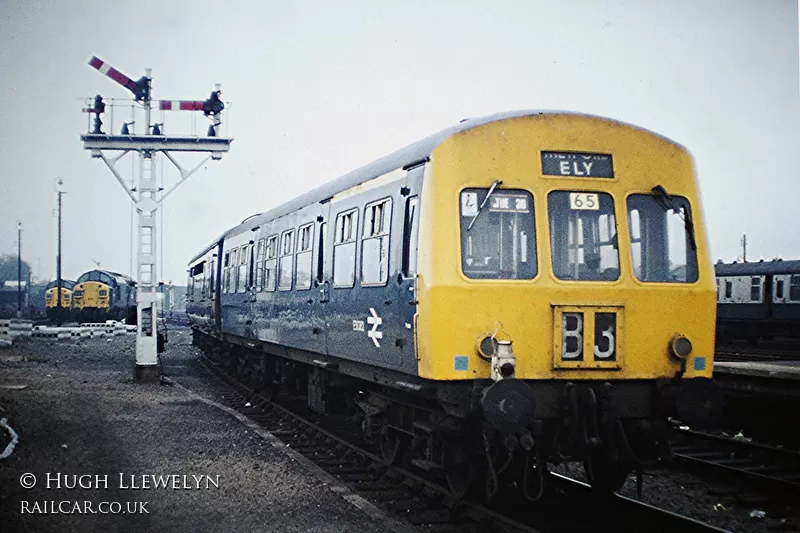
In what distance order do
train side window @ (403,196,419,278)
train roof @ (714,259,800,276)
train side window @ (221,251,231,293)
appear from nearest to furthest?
1. train side window @ (403,196,419,278)
2. train side window @ (221,251,231,293)
3. train roof @ (714,259,800,276)

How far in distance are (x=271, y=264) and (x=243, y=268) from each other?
2872 mm

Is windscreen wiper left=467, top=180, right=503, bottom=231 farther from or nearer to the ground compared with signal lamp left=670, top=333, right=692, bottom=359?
farther from the ground

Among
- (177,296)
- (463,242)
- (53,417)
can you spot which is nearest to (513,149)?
(463,242)

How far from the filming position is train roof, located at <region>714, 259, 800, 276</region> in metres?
29.9

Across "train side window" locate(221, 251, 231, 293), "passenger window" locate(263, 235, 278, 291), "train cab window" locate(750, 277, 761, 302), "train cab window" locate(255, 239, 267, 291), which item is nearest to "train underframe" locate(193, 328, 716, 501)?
"passenger window" locate(263, 235, 278, 291)

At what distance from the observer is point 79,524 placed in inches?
270

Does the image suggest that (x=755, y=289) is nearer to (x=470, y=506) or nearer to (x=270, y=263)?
(x=270, y=263)

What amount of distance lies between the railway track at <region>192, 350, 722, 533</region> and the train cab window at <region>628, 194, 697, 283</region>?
6.45ft

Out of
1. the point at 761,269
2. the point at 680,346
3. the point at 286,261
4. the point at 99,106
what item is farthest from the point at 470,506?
the point at 761,269

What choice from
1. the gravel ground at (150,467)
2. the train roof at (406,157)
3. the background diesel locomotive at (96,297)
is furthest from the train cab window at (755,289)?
the background diesel locomotive at (96,297)

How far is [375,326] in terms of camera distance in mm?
8375

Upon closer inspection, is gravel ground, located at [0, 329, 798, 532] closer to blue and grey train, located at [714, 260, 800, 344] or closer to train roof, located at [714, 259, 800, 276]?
train roof, located at [714, 259, 800, 276]

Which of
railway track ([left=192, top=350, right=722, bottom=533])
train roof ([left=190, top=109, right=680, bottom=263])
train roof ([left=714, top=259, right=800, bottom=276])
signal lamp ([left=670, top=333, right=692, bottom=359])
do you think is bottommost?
railway track ([left=192, top=350, right=722, bottom=533])

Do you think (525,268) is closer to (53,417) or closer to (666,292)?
(666,292)
